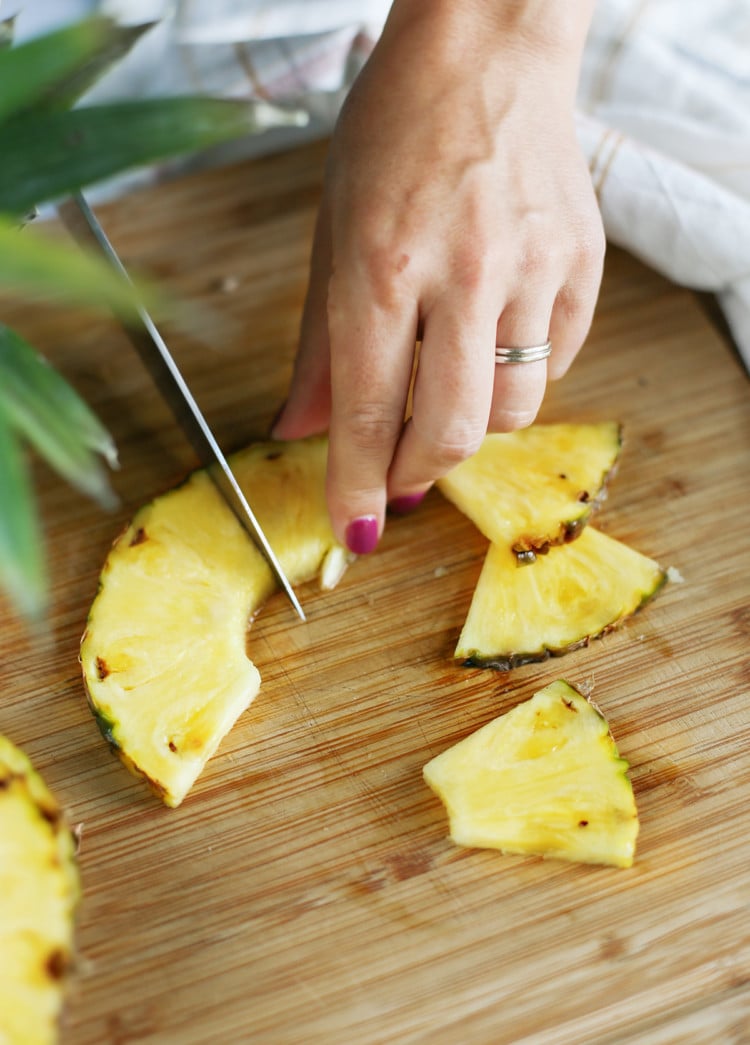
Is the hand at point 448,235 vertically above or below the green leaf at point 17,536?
below

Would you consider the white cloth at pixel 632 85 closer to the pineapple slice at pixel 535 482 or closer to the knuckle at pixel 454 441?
the pineapple slice at pixel 535 482

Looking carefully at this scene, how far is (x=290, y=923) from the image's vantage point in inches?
49.8

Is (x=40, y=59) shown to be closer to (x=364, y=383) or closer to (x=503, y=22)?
(x=364, y=383)

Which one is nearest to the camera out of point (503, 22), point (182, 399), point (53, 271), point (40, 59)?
point (53, 271)

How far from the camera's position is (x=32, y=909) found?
1111 mm

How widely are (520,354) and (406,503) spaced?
303 millimetres

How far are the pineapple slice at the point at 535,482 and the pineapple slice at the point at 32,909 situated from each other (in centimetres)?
73

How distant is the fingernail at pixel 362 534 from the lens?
4.83 ft

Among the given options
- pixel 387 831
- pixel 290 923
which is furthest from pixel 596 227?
pixel 290 923

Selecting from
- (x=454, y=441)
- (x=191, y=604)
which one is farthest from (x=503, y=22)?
(x=191, y=604)

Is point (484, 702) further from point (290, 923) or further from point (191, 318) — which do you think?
point (191, 318)

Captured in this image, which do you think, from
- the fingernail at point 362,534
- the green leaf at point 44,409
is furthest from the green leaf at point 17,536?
the fingernail at point 362,534

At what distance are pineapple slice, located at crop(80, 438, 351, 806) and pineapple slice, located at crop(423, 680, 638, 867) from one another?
31 centimetres

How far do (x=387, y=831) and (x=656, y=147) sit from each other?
1.34 metres
